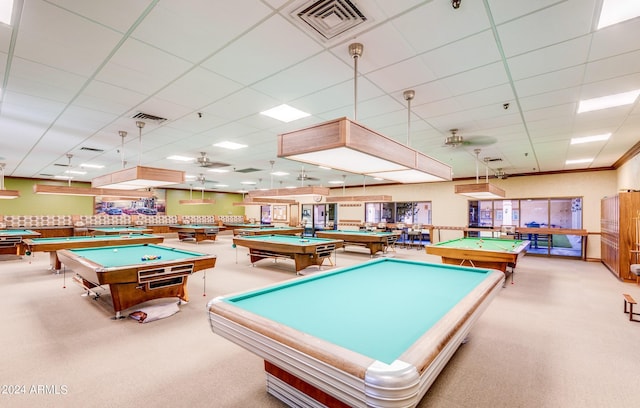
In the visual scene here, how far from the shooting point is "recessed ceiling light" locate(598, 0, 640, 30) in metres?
2.04

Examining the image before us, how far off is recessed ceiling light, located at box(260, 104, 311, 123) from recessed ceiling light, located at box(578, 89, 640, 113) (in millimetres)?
3799

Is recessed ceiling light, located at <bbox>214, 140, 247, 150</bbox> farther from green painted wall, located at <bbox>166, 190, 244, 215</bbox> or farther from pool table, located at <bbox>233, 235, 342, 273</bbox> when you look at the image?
green painted wall, located at <bbox>166, 190, 244, 215</bbox>

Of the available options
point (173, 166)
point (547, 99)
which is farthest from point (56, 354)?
point (173, 166)

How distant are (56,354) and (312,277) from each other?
2.61 meters

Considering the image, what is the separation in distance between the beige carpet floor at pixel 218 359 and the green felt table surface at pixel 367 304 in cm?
76

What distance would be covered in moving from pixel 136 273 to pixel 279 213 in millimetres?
16092

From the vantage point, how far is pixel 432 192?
12.7 metres

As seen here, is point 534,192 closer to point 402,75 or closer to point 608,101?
point 608,101

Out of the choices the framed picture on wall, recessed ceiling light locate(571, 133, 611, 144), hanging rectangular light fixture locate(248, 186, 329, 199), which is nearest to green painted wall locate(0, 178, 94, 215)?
the framed picture on wall

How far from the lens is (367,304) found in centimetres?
210

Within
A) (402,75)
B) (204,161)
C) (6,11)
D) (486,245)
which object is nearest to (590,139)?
(486,245)

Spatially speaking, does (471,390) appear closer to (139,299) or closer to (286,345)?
(286,345)

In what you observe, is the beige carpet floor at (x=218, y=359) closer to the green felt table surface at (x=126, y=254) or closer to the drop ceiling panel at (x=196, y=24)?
the green felt table surface at (x=126, y=254)

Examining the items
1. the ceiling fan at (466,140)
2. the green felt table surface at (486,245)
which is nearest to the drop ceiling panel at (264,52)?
the ceiling fan at (466,140)
